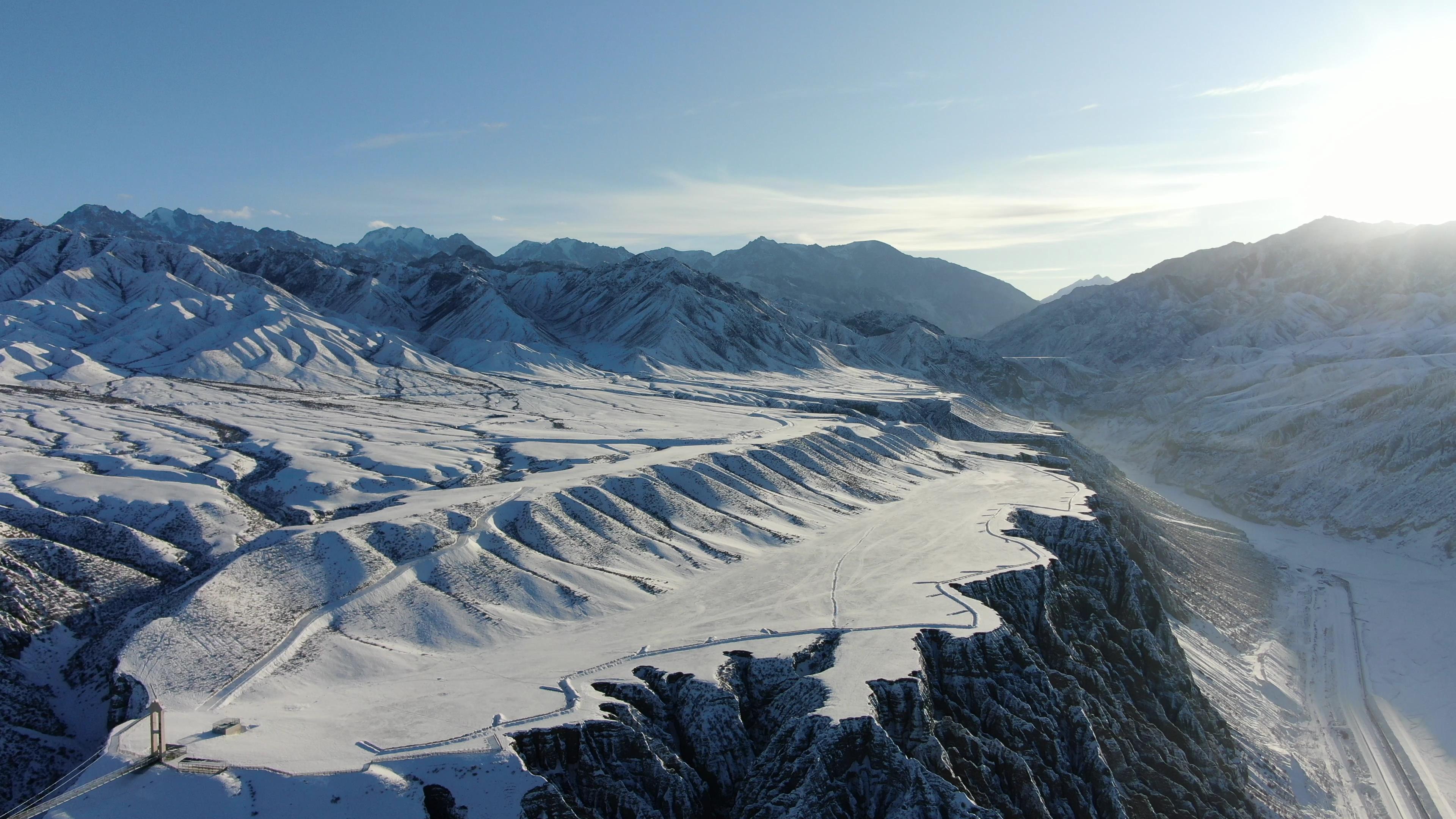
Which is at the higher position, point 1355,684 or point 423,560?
point 423,560

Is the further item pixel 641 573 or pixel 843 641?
pixel 641 573

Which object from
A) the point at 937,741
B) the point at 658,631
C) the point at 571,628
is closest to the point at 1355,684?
the point at 937,741

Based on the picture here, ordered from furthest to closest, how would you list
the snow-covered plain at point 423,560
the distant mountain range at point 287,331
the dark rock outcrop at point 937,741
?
the distant mountain range at point 287,331
the snow-covered plain at point 423,560
the dark rock outcrop at point 937,741

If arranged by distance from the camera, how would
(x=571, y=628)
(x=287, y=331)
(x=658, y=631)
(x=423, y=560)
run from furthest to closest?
(x=287, y=331) < (x=423, y=560) < (x=571, y=628) < (x=658, y=631)

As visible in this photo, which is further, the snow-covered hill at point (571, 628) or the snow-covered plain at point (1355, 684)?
the snow-covered plain at point (1355, 684)

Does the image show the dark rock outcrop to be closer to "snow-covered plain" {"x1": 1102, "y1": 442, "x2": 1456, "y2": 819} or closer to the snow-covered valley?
the snow-covered valley

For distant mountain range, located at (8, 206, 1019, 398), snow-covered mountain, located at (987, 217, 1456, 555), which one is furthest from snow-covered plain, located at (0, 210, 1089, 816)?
snow-covered mountain, located at (987, 217, 1456, 555)

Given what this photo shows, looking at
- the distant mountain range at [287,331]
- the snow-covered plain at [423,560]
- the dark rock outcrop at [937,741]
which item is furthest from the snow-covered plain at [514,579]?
the distant mountain range at [287,331]

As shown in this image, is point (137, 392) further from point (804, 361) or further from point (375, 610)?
point (804, 361)

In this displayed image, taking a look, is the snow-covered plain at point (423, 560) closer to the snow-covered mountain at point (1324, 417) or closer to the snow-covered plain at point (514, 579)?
the snow-covered plain at point (514, 579)

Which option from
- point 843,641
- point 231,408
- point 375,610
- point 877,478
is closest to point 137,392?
point 231,408

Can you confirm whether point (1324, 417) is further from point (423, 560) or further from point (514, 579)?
point (423, 560)
